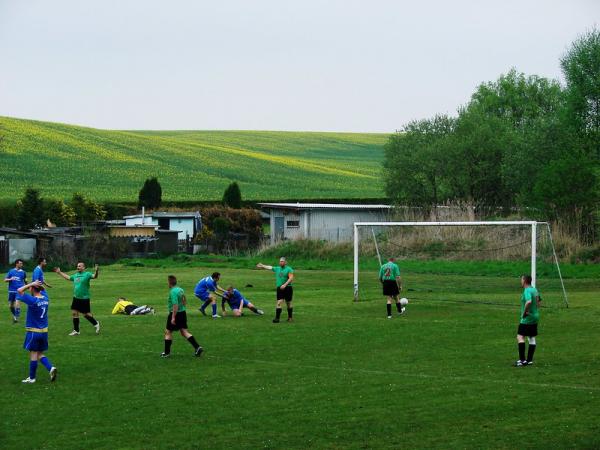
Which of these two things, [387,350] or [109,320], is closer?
[387,350]

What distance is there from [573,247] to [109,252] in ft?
108

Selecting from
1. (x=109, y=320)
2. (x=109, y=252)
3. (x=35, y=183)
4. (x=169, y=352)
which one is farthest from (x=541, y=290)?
(x=35, y=183)

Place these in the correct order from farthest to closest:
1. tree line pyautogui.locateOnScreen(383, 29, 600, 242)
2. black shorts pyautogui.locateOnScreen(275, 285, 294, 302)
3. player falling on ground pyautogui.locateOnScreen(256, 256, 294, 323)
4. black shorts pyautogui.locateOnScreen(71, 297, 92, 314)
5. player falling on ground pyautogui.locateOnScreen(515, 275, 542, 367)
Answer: tree line pyautogui.locateOnScreen(383, 29, 600, 242)
black shorts pyautogui.locateOnScreen(275, 285, 294, 302)
player falling on ground pyautogui.locateOnScreen(256, 256, 294, 323)
black shorts pyautogui.locateOnScreen(71, 297, 92, 314)
player falling on ground pyautogui.locateOnScreen(515, 275, 542, 367)

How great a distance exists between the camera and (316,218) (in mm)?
81438

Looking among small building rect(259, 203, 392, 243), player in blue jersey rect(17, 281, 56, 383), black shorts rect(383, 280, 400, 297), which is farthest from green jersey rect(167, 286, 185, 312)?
small building rect(259, 203, 392, 243)

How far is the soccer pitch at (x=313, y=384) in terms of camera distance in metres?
15.7

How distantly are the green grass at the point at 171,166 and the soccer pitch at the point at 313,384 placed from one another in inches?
2974

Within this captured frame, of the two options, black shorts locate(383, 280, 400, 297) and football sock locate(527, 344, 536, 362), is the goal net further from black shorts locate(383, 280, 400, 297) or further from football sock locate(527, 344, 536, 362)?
football sock locate(527, 344, 536, 362)

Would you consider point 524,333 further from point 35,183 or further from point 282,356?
point 35,183

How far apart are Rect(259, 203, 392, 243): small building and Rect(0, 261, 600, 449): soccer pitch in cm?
4402

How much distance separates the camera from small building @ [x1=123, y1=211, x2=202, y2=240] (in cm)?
8731

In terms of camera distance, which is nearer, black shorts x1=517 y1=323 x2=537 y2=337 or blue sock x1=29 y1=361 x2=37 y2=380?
blue sock x1=29 y1=361 x2=37 y2=380

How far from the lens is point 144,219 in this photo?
282 feet

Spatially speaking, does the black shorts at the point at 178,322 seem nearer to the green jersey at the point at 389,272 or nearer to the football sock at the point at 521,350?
the football sock at the point at 521,350
